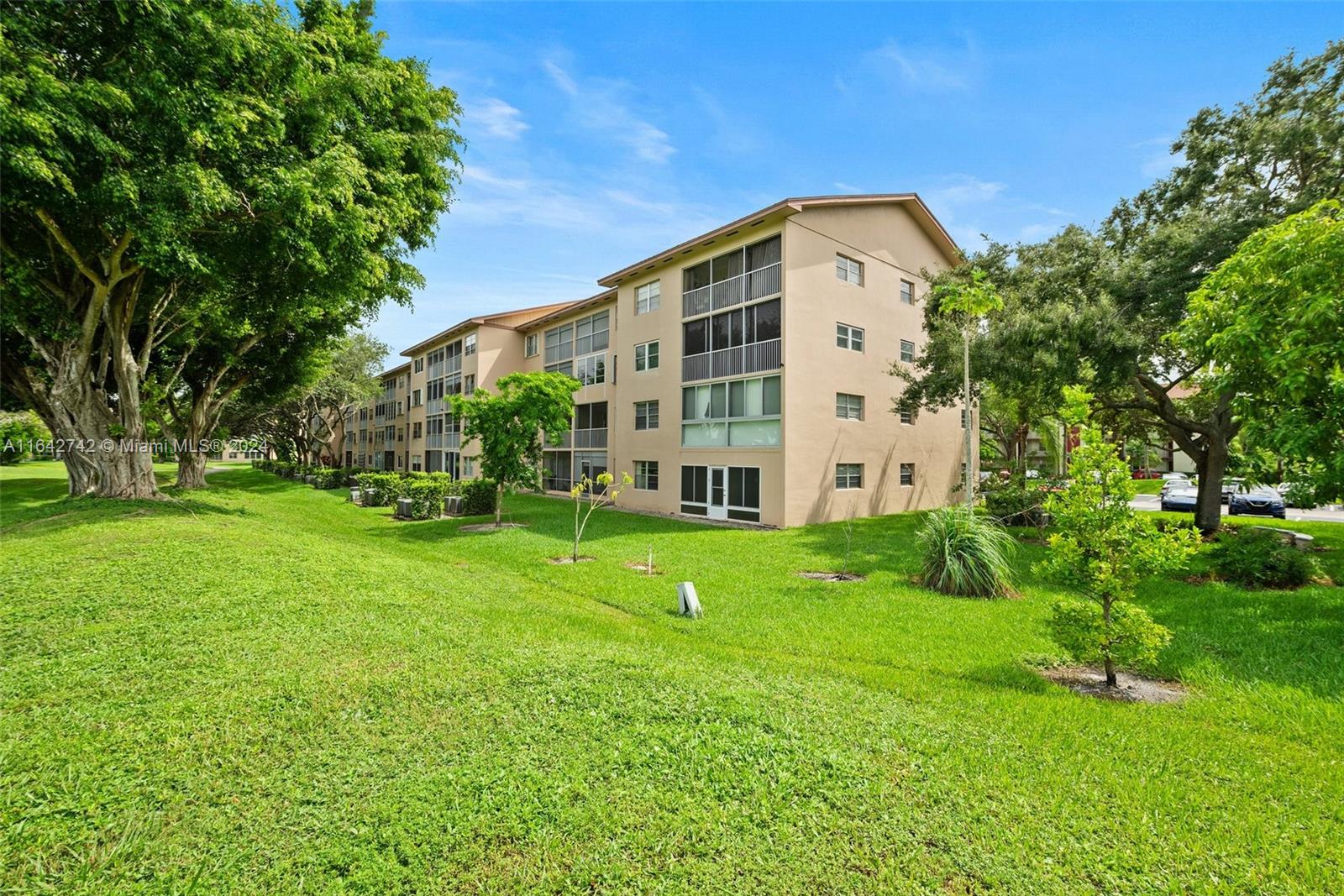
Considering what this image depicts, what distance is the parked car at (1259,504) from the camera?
2270 centimetres

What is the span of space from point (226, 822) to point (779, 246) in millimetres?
19181

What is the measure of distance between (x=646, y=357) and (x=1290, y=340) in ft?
64.7

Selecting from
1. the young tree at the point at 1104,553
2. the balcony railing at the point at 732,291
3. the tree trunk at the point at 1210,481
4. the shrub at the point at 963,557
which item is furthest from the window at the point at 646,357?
the young tree at the point at 1104,553

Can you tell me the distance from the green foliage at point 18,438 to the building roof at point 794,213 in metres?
48.5

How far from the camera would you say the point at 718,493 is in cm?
2084

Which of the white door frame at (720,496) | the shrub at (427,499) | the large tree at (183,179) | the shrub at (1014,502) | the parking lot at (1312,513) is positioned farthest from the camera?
the parking lot at (1312,513)

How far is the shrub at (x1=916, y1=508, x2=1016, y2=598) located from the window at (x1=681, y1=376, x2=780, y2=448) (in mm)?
8343

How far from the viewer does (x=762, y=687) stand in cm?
543

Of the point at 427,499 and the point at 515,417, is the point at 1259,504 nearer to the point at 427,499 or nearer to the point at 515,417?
the point at 515,417

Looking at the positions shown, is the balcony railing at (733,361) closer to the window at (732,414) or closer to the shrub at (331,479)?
the window at (732,414)

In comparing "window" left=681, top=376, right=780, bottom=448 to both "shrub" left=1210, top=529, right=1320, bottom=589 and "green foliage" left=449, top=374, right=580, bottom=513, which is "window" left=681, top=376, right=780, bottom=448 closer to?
"green foliage" left=449, top=374, right=580, bottom=513

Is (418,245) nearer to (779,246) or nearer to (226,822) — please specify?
(779,246)

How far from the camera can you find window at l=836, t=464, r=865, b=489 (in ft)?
66.7

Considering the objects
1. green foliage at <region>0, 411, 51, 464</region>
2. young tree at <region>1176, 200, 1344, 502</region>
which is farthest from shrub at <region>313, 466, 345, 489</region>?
young tree at <region>1176, 200, 1344, 502</region>
